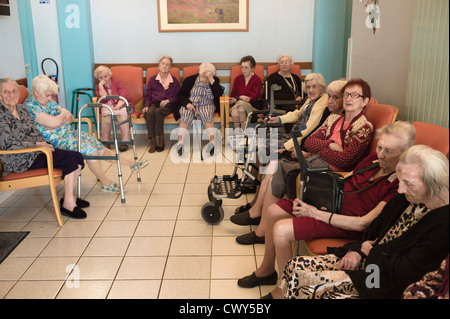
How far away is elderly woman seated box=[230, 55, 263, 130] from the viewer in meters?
5.88

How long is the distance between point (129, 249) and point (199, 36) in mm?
4043

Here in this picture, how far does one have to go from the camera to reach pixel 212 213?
3615 millimetres

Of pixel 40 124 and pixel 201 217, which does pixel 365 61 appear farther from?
pixel 40 124

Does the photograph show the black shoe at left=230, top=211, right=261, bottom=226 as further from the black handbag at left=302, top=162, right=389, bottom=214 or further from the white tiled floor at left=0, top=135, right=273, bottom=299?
the black handbag at left=302, top=162, right=389, bottom=214

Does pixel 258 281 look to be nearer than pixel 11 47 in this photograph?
Yes

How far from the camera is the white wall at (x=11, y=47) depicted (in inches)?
193

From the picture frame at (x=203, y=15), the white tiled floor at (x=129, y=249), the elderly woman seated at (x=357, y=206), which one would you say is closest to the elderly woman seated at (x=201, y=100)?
the picture frame at (x=203, y=15)

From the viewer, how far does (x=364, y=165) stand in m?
2.65

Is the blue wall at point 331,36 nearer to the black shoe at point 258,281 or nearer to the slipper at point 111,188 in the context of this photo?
the slipper at point 111,188

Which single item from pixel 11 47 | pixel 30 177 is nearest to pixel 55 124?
pixel 30 177

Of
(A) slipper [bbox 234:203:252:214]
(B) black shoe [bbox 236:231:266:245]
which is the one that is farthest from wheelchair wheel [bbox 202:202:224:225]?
(B) black shoe [bbox 236:231:266:245]

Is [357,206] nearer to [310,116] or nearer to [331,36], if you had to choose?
[310,116]

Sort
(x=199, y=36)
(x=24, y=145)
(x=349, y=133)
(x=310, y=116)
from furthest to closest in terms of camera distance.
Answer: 1. (x=199, y=36)
2. (x=310, y=116)
3. (x=24, y=145)
4. (x=349, y=133)

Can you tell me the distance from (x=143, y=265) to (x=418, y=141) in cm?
192
